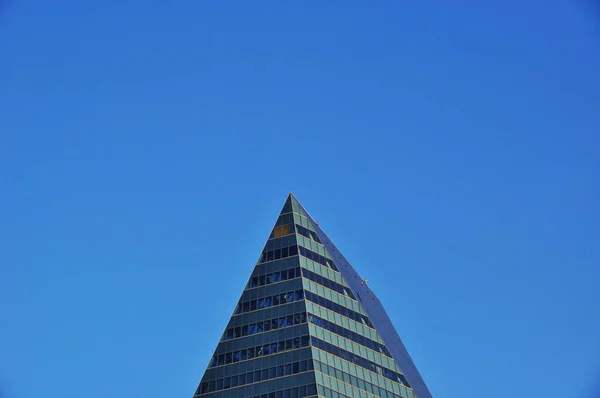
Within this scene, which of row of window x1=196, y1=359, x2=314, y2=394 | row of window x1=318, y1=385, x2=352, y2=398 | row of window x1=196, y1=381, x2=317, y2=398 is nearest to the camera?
row of window x1=318, y1=385, x2=352, y2=398

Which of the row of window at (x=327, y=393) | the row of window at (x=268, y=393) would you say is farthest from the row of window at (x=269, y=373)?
the row of window at (x=327, y=393)

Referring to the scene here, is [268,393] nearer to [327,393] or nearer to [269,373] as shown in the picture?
[269,373]

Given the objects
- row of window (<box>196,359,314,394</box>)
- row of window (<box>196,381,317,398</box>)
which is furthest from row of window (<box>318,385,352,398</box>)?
row of window (<box>196,359,314,394</box>)

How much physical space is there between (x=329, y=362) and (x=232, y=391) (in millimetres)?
13692

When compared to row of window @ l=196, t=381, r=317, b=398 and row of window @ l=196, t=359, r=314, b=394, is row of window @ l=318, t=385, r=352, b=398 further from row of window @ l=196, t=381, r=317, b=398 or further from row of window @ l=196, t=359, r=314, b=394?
row of window @ l=196, t=359, r=314, b=394

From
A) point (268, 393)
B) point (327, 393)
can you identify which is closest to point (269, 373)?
point (268, 393)

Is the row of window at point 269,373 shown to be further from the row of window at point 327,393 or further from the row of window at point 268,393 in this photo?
the row of window at point 327,393

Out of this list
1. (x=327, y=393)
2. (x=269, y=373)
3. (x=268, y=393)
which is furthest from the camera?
(x=269, y=373)

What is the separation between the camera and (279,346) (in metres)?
200

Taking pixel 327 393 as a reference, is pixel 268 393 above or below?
above

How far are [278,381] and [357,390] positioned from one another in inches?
439

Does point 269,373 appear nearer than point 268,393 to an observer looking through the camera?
No

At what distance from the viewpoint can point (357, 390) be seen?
654ft

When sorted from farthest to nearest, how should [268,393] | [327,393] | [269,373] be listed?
1. [269,373]
2. [268,393]
3. [327,393]
